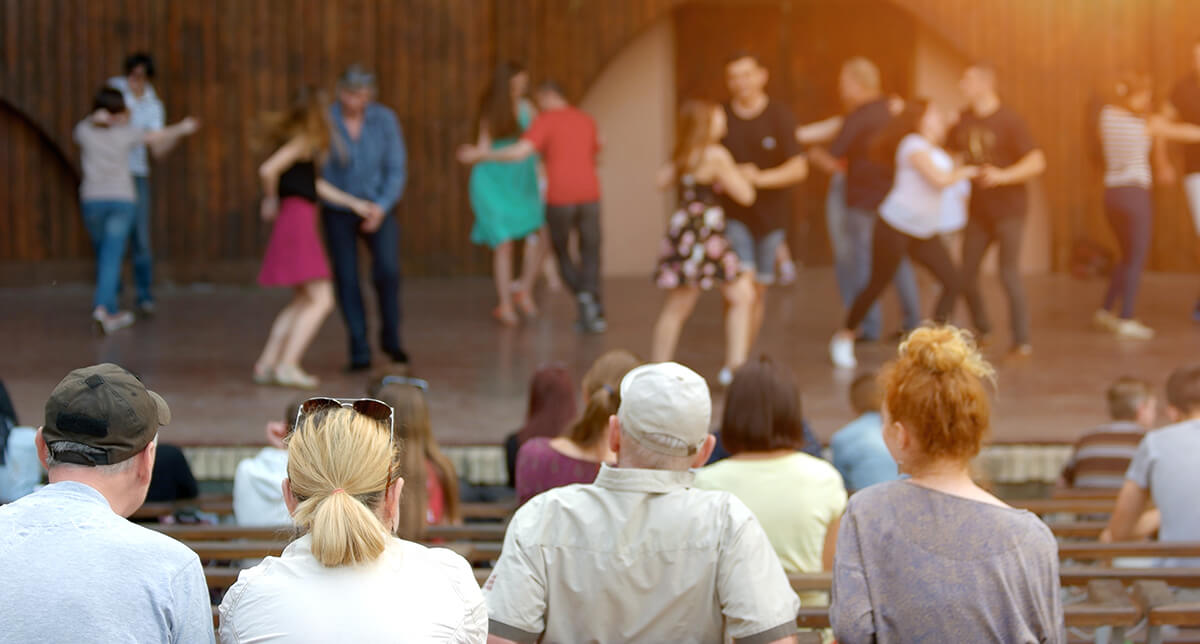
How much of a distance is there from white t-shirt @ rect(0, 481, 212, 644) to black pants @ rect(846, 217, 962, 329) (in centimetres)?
516

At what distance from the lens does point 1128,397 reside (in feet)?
14.3

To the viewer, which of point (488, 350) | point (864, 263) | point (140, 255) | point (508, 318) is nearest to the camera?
point (864, 263)

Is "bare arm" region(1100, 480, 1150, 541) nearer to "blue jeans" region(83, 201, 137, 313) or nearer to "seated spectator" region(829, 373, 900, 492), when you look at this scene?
"seated spectator" region(829, 373, 900, 492)

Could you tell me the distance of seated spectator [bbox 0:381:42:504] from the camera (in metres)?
3.76

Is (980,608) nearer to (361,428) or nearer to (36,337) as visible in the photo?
(361,428)

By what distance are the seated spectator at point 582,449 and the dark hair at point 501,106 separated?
15.0 feet

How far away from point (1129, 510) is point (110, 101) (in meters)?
6.28

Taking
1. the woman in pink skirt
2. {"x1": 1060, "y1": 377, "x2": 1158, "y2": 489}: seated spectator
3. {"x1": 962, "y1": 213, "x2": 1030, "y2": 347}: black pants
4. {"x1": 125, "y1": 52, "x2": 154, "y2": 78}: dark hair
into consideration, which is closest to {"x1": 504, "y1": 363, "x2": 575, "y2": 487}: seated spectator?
{"x1": 1060, "y1": 377, "x2": 1158, "y2": 489}: seated spectator

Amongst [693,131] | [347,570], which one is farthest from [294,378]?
[347,570]

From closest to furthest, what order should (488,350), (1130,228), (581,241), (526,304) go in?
(488,350) < (1130,228) < (581,241) < (526,304)

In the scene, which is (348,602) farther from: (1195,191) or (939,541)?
(1195,191)

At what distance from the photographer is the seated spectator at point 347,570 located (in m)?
1.82

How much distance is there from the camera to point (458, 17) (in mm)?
10688

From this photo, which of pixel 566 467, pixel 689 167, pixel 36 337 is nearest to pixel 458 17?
pixel 36 337
